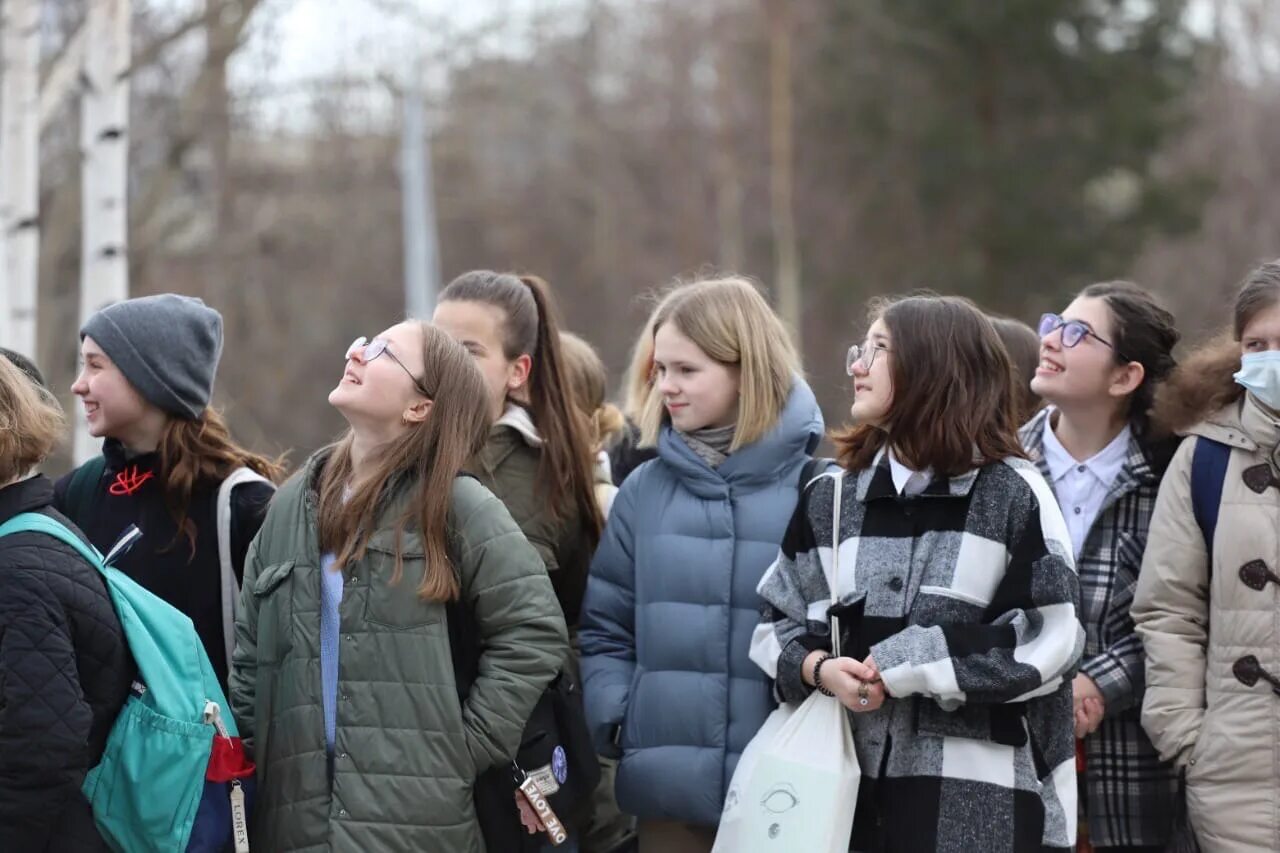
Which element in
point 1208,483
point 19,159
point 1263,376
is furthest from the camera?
point 19,159

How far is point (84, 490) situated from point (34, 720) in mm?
1191

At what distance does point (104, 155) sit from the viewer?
22.4 ft

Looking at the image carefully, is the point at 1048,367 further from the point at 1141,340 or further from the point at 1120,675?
the point at 1120,675

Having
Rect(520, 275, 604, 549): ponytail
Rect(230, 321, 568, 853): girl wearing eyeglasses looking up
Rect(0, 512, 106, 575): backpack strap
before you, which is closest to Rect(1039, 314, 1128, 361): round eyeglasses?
Answer: Rect(520, 275, 604, 549): ponytail

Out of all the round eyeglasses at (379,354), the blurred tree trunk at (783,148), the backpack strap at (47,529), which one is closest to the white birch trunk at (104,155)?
the round eyeglasses at (379,354)

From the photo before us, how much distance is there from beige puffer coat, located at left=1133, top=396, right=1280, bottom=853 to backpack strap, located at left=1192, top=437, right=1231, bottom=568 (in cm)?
2

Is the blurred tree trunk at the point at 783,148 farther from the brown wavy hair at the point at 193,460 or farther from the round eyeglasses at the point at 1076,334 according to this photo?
the brown wavy hair at the point at 193,460

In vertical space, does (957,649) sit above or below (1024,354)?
below

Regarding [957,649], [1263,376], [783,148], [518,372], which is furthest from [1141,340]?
[783,148]

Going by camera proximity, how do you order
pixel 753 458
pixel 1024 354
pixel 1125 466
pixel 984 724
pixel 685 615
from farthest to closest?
1. pixel 1024 354
2. pixel 1125 466
3. pixel 753 458
4. pixel 685 615
5. pixel 984 724

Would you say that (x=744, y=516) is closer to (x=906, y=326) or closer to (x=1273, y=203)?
(x=906, y=326)

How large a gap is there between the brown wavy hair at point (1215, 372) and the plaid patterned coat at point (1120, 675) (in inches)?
8.0

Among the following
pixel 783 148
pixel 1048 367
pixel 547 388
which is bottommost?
pixel 547 388

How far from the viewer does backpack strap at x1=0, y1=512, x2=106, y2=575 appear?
135 inches
